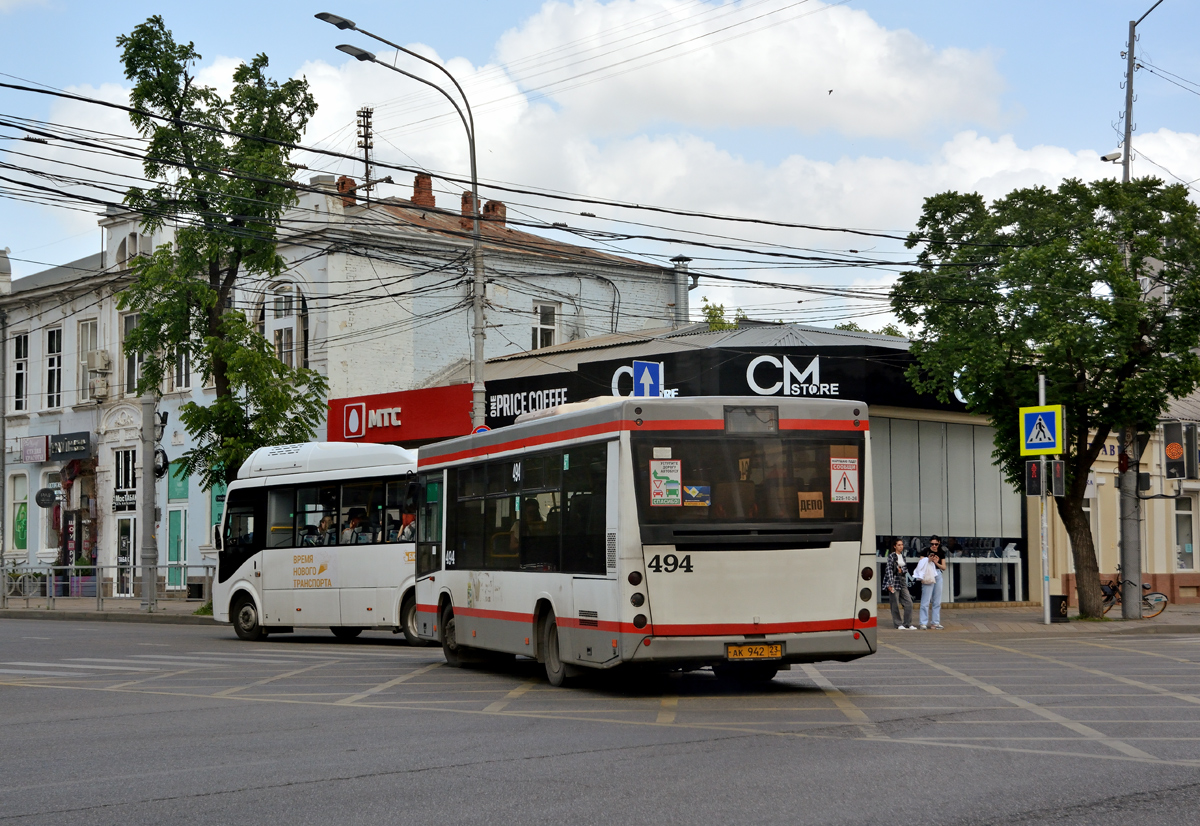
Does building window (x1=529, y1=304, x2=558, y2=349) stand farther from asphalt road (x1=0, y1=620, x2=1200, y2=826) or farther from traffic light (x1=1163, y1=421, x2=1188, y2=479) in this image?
asphalt road (x1=0, y1=620, x2=1200, y2=826)

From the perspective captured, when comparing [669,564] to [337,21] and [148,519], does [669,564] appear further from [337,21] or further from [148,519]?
[148,519]

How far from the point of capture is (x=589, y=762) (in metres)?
9.42

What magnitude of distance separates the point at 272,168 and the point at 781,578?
19038 mm

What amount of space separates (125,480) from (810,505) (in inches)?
1405

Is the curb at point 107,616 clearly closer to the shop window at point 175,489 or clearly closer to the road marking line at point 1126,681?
the shop window at point 175,489

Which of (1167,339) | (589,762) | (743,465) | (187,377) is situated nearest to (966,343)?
(1167,339)

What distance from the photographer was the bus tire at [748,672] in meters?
15.2

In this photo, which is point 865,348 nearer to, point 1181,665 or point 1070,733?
Answer: point 1181,665

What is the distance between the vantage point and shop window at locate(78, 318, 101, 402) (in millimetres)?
47000

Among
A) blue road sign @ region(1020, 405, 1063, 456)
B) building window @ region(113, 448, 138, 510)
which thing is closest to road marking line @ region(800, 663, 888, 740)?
blue road sign @ region(1020, 405, 1063, 456)

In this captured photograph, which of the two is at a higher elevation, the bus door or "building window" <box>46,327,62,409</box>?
"building window" <box>46,327,62,409</box>

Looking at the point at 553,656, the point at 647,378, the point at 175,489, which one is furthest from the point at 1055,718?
the point at 175,489

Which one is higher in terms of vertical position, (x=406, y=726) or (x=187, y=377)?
(x=187, y=377)

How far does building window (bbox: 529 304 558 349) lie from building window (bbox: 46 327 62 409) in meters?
16.7
